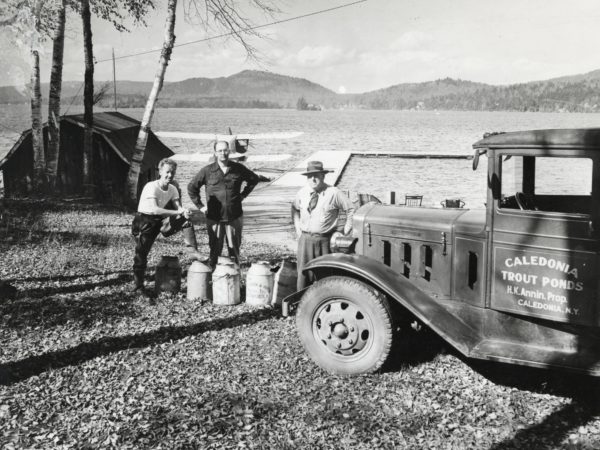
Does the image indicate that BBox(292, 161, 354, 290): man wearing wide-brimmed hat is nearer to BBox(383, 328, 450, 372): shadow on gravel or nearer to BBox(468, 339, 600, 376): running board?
BBox(383, 328, 450, 372): shadow on gravel

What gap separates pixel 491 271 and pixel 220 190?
12.9 feet

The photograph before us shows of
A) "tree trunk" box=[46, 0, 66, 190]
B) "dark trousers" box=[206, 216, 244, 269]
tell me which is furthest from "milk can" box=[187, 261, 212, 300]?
"tree trunk" box=[46, 0, 66, 190]

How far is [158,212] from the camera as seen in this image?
7.23 metres

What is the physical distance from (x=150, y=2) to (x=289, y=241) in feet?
30.0

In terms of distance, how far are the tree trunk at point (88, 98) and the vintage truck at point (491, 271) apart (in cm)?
1490

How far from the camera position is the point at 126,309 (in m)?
7.14

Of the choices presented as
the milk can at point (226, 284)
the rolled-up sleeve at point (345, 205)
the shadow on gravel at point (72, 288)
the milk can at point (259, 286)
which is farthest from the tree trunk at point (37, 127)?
the rolled-up sleeve at point (345, 205)

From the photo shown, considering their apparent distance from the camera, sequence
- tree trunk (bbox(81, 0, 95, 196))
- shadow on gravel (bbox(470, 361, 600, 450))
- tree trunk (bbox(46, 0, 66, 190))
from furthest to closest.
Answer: tree trunk (bbox(81, 0, 95, 196)), tree trunk (bbox(46, 0, 66, 190)), shadow on gravel (bbox(470, 361, 600, 450))

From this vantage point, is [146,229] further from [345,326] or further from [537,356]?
[537,356]

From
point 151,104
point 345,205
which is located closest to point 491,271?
point 345,205

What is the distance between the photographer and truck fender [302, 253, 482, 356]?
195 inches

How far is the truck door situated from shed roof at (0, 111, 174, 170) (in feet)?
54.6

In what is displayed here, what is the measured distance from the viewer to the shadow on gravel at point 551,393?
4254 mm

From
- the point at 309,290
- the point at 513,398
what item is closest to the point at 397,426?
the point at 513,398
